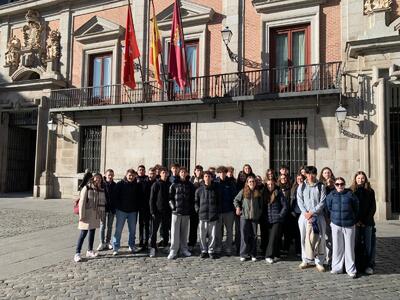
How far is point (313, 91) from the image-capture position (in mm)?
11898

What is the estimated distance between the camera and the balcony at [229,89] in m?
12.4

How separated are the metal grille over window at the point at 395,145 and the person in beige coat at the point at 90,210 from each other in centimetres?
923

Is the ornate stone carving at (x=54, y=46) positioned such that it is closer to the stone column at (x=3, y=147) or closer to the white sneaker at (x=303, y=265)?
the stone column at (x=3, y=147)

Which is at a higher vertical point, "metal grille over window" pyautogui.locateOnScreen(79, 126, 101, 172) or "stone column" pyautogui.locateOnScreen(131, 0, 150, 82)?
"stone column" pyautogui.locateOnScreen(131, 0, 150, 82)

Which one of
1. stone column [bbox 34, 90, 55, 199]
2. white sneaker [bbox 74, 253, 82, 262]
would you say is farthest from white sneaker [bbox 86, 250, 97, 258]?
stone column [bbox 34, 90, 55, 199]

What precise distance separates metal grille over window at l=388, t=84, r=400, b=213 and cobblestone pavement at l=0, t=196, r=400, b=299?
218 inches

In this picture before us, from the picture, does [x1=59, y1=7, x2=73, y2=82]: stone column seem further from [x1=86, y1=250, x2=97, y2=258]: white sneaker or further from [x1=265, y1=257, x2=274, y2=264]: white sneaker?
[x1=265, y1=257, x2=274, y2=264]: white sneaker

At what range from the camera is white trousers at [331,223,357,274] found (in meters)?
5.94

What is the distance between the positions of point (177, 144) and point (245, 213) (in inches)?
325

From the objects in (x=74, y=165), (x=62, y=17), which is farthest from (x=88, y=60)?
(x=74, y=165)

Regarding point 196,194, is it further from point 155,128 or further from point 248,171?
point 155,128

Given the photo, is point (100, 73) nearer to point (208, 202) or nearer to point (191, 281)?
point (208, 202)

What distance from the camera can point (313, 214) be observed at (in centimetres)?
633

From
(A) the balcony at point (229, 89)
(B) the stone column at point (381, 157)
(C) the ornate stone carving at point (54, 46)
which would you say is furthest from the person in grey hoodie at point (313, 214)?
(C) the ornate stone carving at point (54, 46)
